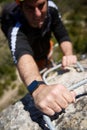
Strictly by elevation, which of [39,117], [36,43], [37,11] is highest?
[37,11]

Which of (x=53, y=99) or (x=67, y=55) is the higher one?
(x=53, y=99)

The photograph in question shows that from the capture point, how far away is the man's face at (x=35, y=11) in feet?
11.1

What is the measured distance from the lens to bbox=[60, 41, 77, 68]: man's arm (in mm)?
3492

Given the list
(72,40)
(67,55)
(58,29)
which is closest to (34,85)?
(67,55)

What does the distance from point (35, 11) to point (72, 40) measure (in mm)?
25209

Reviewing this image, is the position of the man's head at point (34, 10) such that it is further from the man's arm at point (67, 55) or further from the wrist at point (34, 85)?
the wrist at point (34, 85)

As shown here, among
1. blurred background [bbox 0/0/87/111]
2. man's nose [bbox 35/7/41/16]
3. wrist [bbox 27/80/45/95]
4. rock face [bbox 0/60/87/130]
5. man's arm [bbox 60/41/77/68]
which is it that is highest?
man's nose [bbox 35/7/41/16]

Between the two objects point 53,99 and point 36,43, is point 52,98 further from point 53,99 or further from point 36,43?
point 36,43

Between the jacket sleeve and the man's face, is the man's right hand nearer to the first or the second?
the man's face

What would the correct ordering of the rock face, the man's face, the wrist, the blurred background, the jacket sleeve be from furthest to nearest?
the blurred background < the jacket sleeve < the man's face < the wrist < the rock face

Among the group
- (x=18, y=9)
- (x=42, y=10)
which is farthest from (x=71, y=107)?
(x=18, y=9)

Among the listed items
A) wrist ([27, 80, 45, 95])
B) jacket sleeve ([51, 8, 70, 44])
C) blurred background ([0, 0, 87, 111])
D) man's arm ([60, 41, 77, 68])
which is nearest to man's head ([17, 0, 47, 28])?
man's arm ([60, 41, 77, 68])

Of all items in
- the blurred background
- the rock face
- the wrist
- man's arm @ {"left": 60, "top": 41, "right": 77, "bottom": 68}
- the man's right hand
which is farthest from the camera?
the blurred background

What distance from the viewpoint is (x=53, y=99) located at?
2.42 metres
